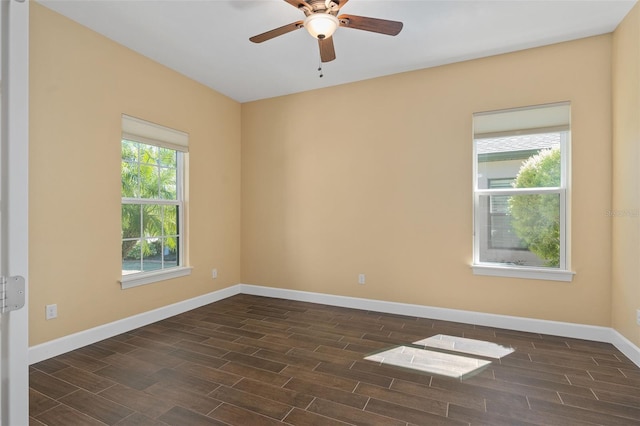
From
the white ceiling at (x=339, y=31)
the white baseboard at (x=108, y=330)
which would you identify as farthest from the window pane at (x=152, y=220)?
the white ceiling at (x=339, y=31)

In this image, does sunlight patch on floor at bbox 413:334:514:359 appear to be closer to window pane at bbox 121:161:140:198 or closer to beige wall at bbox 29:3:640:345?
beige wall at bbox 29:3:640:345

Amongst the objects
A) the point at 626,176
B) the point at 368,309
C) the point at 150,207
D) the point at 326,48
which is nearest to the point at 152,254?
the point at 150,207

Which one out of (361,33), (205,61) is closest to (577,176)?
(361,33)

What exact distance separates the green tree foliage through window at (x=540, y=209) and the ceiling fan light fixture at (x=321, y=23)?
2484 mm

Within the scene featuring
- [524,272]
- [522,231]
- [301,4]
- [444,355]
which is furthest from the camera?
[522,231]

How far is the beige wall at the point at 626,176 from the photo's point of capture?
2.61 metres

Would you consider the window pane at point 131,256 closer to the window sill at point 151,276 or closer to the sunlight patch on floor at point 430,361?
the window sill at point 151,276

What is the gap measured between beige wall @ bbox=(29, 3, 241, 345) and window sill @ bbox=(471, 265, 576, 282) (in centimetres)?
348

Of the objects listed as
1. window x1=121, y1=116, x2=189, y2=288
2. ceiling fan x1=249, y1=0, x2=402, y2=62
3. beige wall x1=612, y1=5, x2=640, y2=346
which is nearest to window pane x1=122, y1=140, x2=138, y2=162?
window x1=121, y1=116, x2=189, y2=288

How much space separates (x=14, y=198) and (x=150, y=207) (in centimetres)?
302

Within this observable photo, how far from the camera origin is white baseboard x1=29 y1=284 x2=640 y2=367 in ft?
8.94

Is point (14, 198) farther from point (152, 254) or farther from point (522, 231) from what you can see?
point (522, 231)

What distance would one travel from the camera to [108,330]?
3.11 metres

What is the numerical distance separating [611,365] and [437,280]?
61.3 inches
